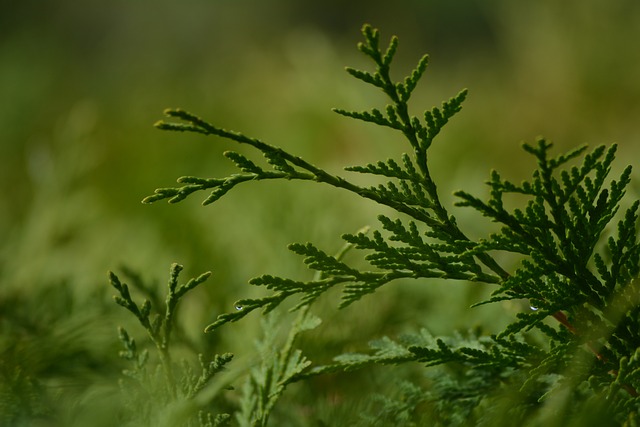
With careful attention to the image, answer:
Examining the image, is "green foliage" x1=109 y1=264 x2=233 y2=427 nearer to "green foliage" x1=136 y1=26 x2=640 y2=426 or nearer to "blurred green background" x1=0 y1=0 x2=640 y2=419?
"green foliage" x1=136 y1=26 x2=640 y2=426

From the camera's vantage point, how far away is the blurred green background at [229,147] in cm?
82

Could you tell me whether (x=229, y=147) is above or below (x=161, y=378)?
above

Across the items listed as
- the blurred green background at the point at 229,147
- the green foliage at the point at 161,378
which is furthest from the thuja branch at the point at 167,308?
the blurred green background at the point at 229,147

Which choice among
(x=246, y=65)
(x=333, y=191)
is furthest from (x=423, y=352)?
(x=246, y=65)

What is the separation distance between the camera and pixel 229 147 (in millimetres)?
1860

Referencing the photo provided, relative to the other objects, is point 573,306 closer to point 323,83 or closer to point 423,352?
point 423,352

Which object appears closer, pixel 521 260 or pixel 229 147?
pixel 521 260

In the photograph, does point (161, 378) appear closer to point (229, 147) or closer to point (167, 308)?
point (167, 308)

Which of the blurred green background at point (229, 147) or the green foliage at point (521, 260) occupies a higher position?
the blurred green background at point (229, 147)

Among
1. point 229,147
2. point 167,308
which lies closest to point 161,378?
point 167,308

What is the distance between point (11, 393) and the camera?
56cm

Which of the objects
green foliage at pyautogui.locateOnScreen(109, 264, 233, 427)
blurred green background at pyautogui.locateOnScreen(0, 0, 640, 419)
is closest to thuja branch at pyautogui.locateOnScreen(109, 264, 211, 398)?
green foliage at pyautogui.locateOnScreen(109, 264, 233, 427)

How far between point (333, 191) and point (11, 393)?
0.84 metres

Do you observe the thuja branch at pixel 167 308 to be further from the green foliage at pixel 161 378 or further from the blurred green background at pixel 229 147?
the blurred green background at pixel 229 147
